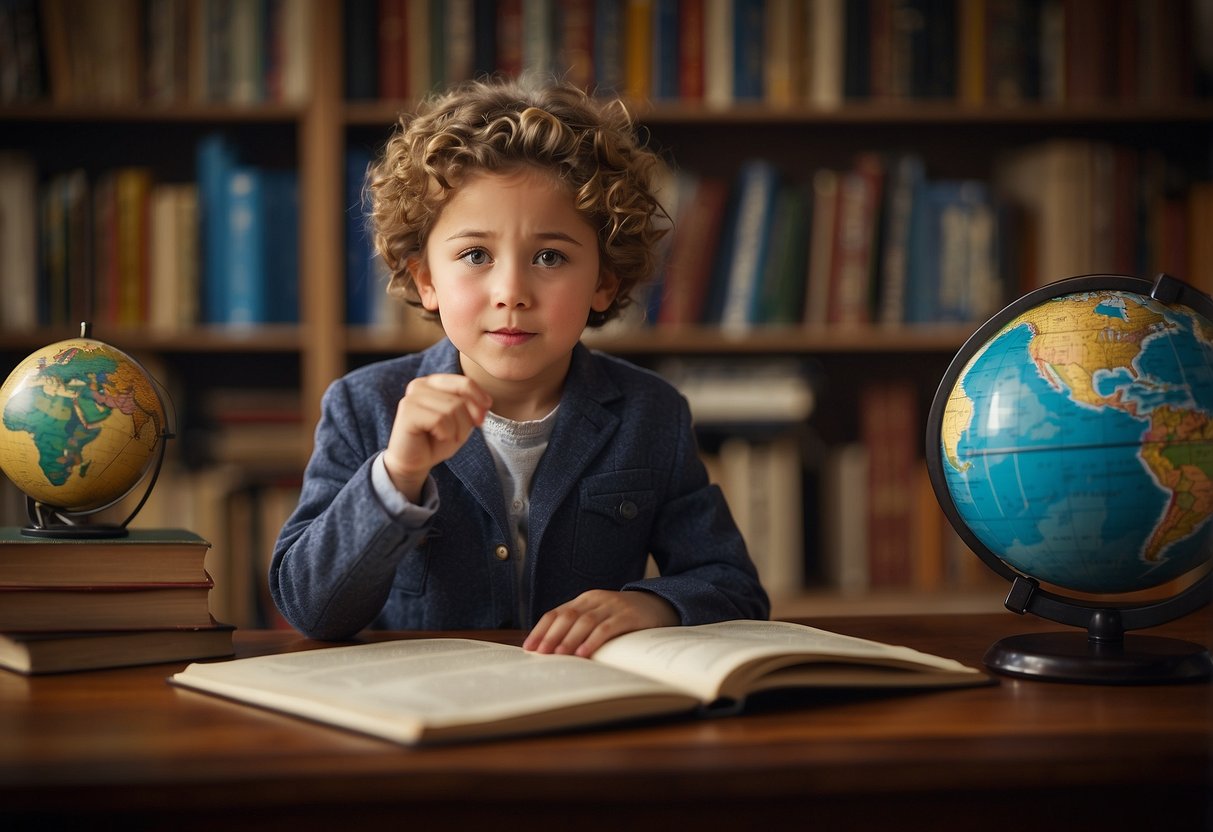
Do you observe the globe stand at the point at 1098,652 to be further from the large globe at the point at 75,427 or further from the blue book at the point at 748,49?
the blue book at the point at 748,49

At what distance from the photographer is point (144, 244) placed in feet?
8.54

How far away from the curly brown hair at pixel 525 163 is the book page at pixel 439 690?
578 mm

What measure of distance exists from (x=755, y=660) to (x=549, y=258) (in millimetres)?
583

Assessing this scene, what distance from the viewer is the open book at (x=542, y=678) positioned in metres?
0.79

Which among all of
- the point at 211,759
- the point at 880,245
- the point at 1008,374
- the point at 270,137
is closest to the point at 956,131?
the point at 880,245

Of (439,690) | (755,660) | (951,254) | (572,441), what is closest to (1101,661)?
(755,660)

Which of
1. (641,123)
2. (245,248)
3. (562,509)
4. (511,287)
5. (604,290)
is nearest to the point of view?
(511,287)

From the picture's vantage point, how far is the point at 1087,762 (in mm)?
769

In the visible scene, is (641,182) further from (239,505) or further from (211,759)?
(239,505)

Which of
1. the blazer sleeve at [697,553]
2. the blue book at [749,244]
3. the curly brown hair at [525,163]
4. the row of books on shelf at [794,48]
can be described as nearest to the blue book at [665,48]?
the row of books on shelf at [794,48]

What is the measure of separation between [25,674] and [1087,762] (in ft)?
2.57

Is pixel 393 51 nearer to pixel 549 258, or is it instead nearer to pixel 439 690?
pixel 549 258

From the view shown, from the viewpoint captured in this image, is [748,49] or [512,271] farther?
[748,49]

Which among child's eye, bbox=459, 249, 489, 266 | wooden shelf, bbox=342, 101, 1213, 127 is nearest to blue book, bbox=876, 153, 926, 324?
wooden shelf, bbox=342, 101, 1213, 127
